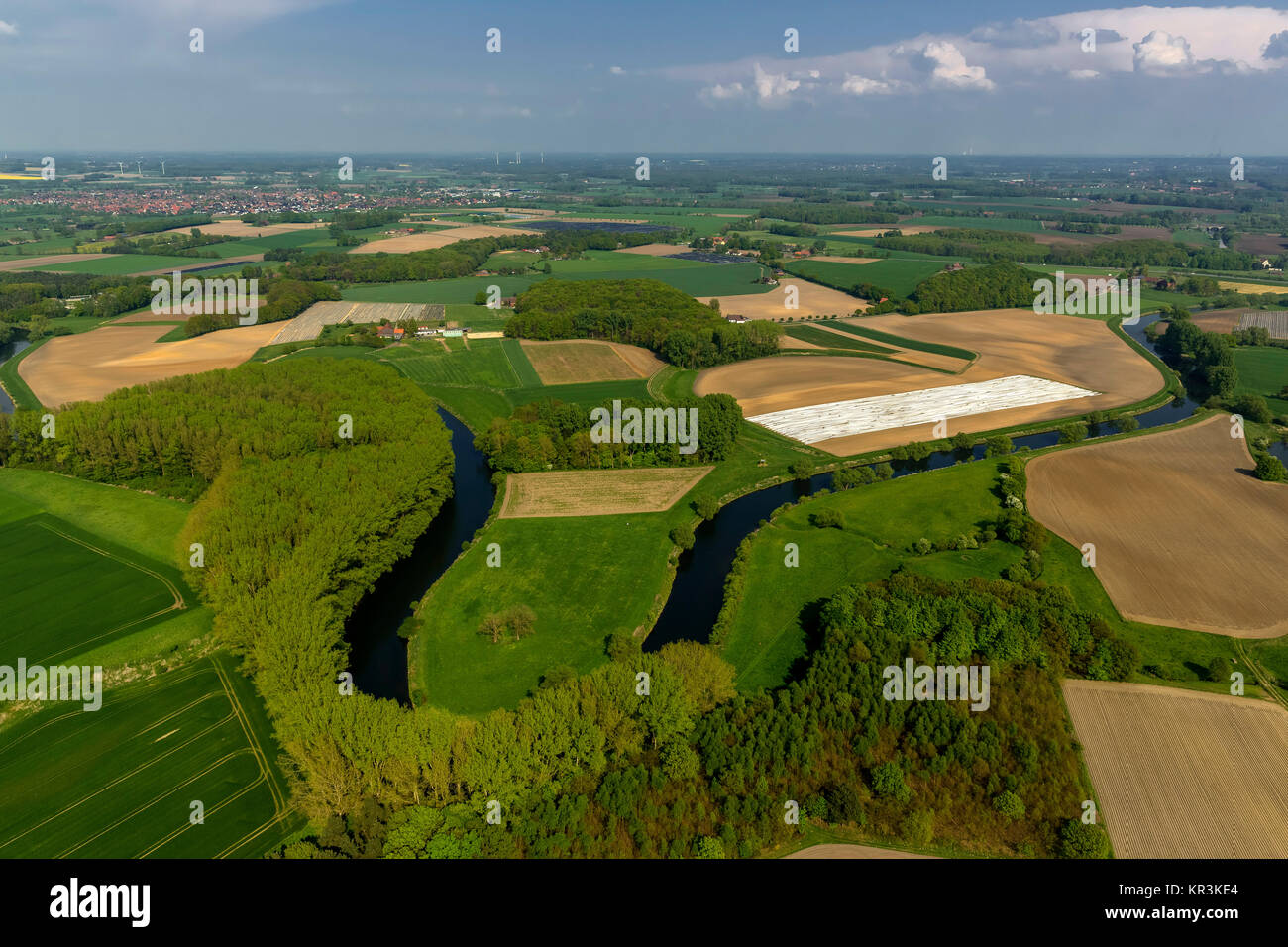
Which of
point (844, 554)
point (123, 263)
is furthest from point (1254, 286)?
point (123, 263)

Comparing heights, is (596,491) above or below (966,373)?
below

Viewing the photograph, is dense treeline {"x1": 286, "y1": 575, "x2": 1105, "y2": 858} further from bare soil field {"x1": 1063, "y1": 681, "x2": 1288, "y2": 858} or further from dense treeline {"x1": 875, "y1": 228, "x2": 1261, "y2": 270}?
dense treeline {"x1": 875, "y1": 228, "x2": 1261, "y2": 270}

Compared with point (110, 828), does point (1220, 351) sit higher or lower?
higher

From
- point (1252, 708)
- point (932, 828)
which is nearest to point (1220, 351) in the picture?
point (1252, 708)

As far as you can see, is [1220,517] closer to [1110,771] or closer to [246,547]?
[1110,771]

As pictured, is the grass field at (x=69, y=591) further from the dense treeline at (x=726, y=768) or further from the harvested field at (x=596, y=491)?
the harvested field at (x=596, y=491)

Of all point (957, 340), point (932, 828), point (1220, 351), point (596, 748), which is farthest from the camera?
point (957, 340)

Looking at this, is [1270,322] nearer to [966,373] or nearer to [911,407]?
[966,373]

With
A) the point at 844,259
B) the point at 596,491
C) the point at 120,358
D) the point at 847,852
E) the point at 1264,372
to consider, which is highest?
the point at 844,259
